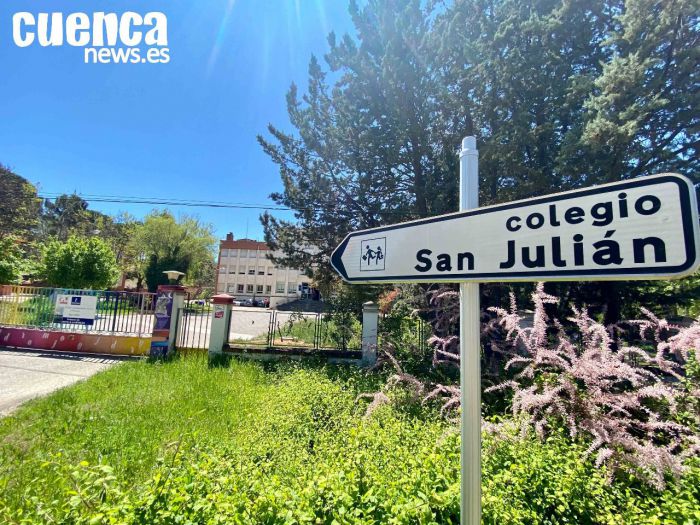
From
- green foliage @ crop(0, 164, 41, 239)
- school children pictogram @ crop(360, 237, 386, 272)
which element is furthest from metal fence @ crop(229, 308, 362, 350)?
green foliage @ crop(0, 164, 41, 239)

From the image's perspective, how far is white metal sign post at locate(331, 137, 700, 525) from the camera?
921 mm

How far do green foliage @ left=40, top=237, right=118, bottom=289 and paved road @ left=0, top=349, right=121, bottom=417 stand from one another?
9.19 metres

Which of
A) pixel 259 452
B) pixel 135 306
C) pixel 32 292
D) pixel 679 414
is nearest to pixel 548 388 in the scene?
pixel 679 414

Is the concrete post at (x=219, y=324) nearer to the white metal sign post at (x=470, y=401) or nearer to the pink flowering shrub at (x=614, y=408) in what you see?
the pink flowering shrub at (x=614, y=408)

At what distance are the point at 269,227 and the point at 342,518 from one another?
837 cm

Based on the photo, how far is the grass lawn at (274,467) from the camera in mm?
1626

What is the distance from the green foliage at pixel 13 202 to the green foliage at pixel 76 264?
10.5 meters

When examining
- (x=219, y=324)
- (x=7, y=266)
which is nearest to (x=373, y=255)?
(x=219, y=324)

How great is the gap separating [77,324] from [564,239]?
12809 mm

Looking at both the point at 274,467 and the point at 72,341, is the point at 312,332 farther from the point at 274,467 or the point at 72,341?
the point at 72,341

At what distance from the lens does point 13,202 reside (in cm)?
2434

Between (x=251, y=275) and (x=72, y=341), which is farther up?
(x=251, y=275)

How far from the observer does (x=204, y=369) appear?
651 centimetres

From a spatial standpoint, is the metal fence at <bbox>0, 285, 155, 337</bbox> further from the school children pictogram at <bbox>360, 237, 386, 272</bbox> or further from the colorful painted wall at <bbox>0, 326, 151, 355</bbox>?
the school children pictogram at <bbox>360, 237, 386, 272</bbox>
